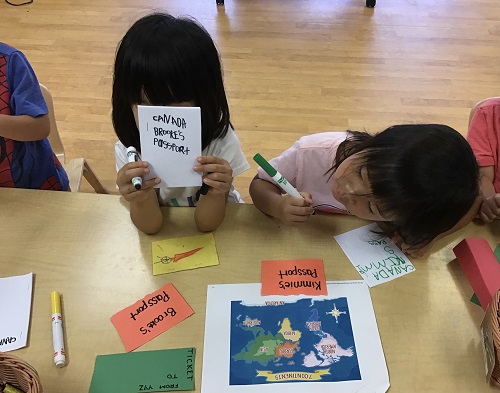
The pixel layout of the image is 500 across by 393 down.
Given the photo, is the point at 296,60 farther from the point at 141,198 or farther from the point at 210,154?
A: the point at 141,198

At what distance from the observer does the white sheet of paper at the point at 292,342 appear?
0.71 m

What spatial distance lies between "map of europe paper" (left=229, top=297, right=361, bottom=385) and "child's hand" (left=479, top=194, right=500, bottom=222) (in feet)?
1.19

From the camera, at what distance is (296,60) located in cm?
263

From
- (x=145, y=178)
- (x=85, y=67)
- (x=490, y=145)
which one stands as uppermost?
(x=145, y=178)

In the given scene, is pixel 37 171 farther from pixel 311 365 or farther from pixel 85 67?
pixel 85 67

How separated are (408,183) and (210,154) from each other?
1.51 feet

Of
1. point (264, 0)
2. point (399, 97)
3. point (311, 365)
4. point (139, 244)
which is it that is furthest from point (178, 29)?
point (264, 0)

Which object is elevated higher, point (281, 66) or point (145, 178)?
point (145, 178)

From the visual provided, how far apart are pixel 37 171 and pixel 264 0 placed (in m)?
2.39

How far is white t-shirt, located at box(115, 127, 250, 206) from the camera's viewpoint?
104cm

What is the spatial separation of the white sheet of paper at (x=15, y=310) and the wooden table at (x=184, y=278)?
13 millimetres

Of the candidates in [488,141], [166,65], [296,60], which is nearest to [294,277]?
[166,65]

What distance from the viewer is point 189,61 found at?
850 millimetres

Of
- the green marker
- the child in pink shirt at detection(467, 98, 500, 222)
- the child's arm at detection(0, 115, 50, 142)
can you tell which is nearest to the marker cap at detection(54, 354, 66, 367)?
the green marker
